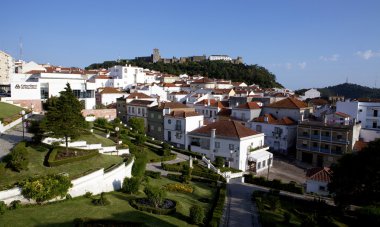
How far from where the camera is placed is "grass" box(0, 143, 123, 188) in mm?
21141

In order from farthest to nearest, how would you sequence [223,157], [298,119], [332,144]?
1. [298,119]
2. [332,144]
3. [223,157]

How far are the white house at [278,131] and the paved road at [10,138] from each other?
122ft

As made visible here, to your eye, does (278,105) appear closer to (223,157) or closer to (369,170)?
(223,157)

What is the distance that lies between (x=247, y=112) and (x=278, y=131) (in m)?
6.94

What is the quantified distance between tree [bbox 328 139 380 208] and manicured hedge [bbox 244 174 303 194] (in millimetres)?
5207

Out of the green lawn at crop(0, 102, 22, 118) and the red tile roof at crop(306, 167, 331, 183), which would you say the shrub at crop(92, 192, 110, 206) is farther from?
the green lawn at crop(0, 102, 22, 118)

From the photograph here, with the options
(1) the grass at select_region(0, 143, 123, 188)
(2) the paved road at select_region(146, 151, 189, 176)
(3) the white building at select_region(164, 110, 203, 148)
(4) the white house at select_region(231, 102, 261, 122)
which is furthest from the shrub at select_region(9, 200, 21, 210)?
(4) the white house at select_region(231, 102, 261, 122)

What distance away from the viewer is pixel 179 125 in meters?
51.9

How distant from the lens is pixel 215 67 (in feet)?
545

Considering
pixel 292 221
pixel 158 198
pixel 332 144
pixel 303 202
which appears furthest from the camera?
pixel 332 144

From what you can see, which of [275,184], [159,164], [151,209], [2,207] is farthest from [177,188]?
[2,207]

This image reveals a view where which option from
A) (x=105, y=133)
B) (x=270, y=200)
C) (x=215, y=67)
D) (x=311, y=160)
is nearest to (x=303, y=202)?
(x=270, y=200)

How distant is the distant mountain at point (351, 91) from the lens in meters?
127

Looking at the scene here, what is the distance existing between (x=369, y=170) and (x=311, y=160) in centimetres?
2502
